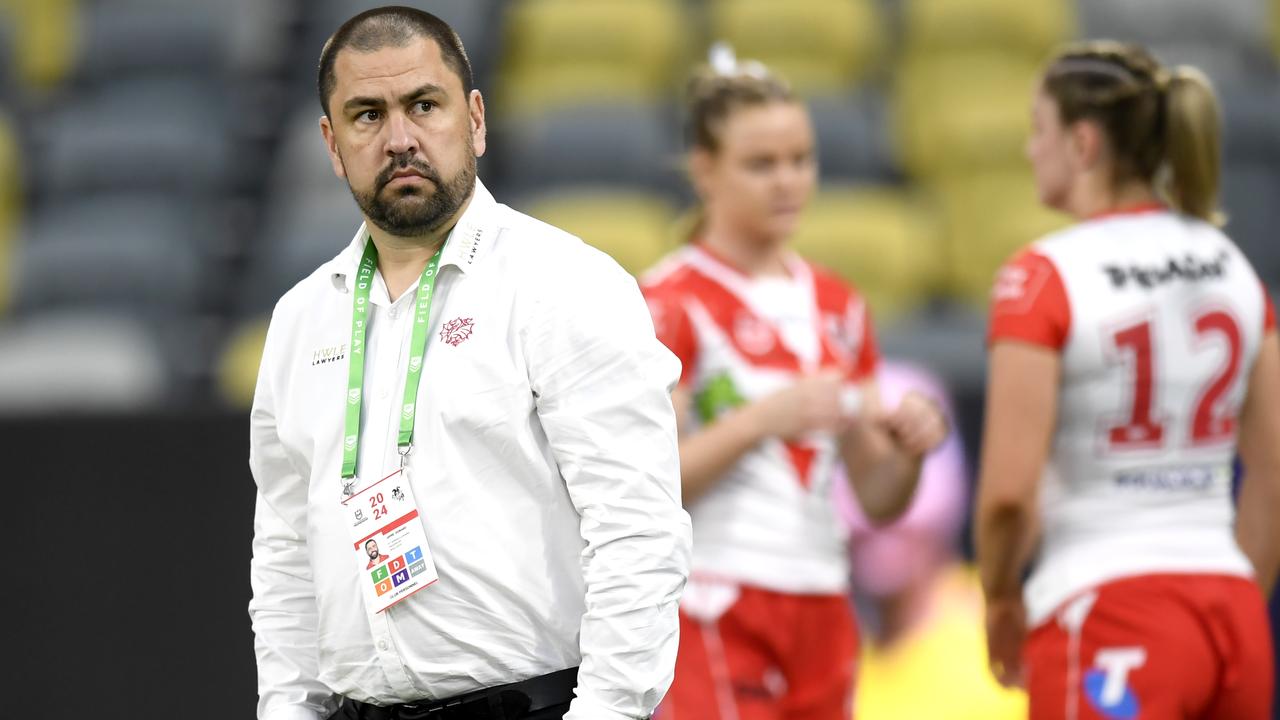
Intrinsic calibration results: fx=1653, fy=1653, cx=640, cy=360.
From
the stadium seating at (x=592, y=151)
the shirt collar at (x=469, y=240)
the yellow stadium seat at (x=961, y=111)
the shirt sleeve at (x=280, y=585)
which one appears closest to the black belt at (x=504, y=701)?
the shirt sleeve at (x=280, y=585)

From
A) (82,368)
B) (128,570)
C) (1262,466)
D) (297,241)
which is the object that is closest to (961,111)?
(297,241)

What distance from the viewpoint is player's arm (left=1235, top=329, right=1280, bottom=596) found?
3.13 metres

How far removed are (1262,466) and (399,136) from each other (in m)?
1.84

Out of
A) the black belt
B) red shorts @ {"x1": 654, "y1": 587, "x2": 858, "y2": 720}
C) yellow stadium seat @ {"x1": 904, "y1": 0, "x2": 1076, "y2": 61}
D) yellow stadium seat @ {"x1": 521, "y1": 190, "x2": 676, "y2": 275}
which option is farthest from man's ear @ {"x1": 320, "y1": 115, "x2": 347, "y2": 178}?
yellow stadium seat @ {"x1": 904, "y1": 0, "x2": 1076, "y2": 61}

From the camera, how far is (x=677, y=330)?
3393mm

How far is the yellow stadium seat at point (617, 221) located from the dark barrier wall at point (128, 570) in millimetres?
2059

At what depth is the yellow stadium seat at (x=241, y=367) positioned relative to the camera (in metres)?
6.17

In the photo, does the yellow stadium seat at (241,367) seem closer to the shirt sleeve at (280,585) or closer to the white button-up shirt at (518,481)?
the shirt sleeve at (280,585)

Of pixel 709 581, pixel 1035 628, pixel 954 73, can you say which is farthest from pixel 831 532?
pixel 954 73

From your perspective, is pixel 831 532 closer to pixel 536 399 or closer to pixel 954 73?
pixel 536 399

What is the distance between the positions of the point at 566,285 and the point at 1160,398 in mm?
1249

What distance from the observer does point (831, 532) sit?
345 centimetres

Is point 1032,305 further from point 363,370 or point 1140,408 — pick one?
point 363,370

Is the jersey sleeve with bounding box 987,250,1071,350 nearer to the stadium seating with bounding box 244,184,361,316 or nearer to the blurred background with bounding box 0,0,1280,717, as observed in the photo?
the blurred background with bounding box 0,0,1280,717
